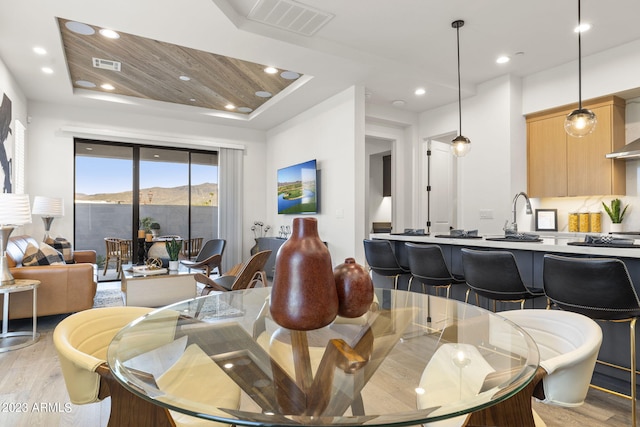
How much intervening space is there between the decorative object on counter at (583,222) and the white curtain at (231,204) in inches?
210

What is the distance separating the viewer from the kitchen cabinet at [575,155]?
423cm

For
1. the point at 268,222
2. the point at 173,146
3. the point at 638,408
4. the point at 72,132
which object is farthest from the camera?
the point at 268,222

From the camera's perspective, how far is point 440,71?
473 centimetres

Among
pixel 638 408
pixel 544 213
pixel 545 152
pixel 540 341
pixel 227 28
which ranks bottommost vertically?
pixel 638 408

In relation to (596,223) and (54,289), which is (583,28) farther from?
(54,289)

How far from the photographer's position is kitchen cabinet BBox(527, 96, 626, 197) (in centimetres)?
423

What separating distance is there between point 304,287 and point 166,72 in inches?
182

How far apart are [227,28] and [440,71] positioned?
2739mm

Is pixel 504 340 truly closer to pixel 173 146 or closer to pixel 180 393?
pixel 180 393

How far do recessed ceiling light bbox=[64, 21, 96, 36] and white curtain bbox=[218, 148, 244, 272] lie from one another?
131 inches

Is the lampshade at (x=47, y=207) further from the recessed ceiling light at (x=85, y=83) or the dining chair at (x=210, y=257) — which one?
the dining chair at (x=210, y=257)

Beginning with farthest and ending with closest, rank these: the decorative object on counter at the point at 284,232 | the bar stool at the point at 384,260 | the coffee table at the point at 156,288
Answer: the decorative object on counter at the point at 284,232, the coffee table at the point at 156,288, the bar stool at the point at 384,260

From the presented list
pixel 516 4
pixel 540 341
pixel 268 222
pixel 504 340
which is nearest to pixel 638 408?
pixel 540 341

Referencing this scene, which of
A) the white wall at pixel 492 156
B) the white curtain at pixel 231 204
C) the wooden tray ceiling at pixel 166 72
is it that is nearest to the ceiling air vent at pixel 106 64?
the wooden tray ceiling at pixel 166 72
